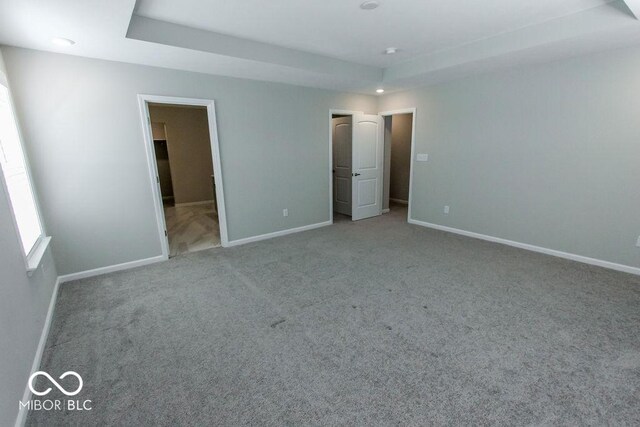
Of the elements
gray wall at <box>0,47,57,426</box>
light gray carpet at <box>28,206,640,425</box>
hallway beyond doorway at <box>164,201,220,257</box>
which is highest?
gray wall at <box>0,47,57,426</box>

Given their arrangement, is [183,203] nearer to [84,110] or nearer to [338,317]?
[84,110]

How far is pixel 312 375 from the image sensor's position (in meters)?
1.78

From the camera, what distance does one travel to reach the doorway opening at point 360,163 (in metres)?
5.23

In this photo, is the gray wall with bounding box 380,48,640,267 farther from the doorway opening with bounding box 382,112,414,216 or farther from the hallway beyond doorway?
the hallway beyond doorway

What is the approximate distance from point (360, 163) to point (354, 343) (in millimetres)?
3834

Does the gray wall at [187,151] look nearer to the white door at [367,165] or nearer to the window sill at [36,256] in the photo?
the white door at [367,165]

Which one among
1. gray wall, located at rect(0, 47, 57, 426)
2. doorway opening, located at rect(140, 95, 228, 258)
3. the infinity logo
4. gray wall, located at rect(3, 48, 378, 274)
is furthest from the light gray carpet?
doorway opening, located at rect(140, 95, 228, 258)

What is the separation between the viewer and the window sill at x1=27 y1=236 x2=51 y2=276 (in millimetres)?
2027

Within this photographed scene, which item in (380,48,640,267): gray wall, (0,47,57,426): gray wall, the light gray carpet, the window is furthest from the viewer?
(380,48,640,267): gray wall

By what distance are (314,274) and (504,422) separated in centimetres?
206

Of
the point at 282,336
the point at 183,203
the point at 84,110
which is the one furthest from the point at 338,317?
the point at 183,203

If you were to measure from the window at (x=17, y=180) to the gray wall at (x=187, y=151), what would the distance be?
4.48 metres

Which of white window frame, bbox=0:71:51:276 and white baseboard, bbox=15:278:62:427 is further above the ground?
white window frame, bbox=0:71:51:276

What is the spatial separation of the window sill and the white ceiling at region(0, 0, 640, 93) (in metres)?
1.75
